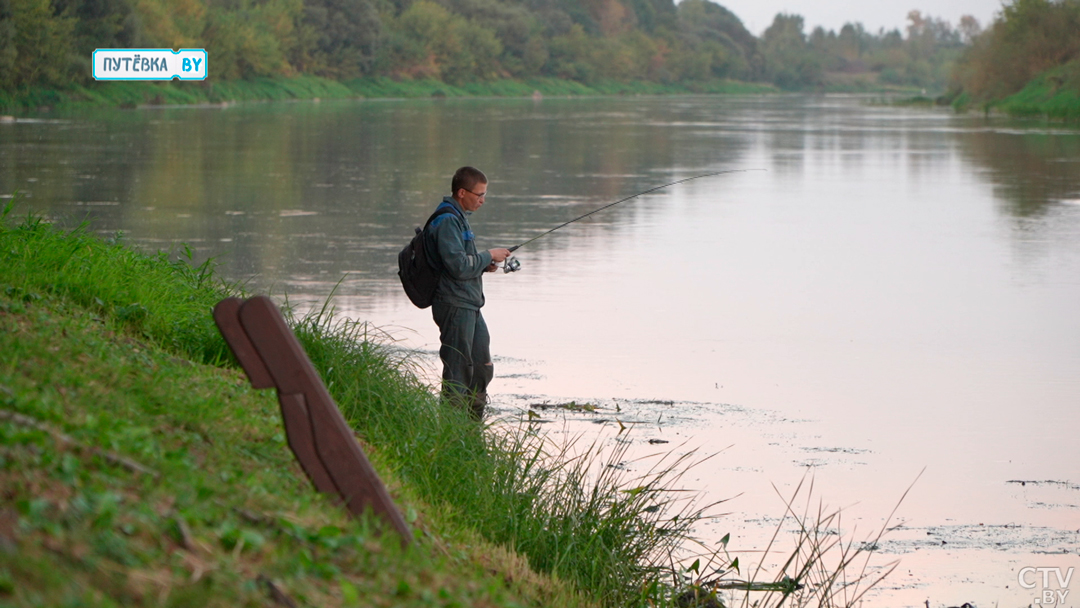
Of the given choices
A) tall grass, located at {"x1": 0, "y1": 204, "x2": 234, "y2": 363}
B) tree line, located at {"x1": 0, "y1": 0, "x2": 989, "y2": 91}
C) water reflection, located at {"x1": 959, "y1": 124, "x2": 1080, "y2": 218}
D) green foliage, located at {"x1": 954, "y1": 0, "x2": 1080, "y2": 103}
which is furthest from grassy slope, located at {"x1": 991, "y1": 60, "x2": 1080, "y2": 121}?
tall grass, located at {"x1": 0, "y1": 204, "x2": 234, "y2": 363}

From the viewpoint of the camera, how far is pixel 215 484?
3885 millimetres

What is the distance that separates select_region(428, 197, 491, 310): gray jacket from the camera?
6848 mm

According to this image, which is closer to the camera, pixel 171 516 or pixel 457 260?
pixel 171 516

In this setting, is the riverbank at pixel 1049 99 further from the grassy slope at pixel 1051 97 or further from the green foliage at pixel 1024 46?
the green foliage at pixel 1024 46

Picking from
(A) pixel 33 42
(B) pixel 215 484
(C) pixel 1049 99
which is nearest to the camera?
(B) pixel 215 484

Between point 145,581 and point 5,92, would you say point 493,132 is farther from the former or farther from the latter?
point 145,581

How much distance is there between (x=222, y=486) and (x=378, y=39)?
3908 inches

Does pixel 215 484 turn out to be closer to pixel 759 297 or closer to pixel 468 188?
pixel 468 188

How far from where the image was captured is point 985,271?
45.4 ft

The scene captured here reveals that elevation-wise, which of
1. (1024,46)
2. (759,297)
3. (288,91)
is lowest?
(759,297)

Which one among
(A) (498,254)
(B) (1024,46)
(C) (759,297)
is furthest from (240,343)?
(B) (1024,46)

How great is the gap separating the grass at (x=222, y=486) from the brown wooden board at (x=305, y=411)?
11 cm

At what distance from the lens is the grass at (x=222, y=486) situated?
314cm

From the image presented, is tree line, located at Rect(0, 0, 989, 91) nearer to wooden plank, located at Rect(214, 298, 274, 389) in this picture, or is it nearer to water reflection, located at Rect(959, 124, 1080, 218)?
water reflection, located at Rect(959, 124, 1080, 218)
